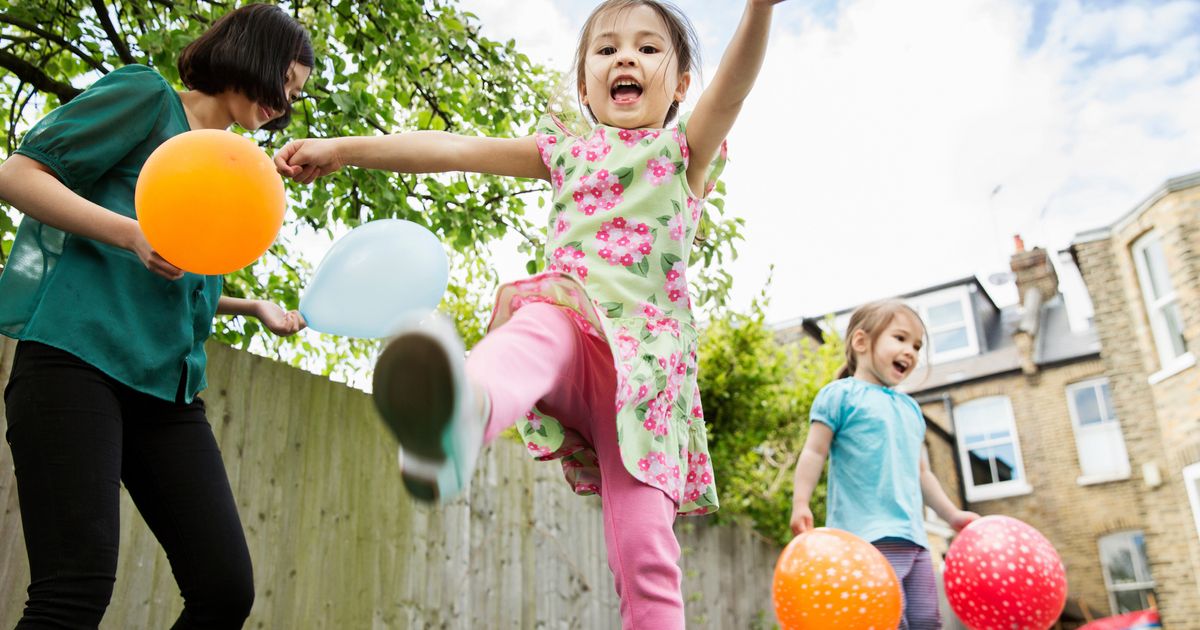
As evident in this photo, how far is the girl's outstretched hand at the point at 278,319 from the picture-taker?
2078 mm

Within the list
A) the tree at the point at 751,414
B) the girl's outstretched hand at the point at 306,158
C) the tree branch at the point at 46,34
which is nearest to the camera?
the girl's outstretched hand at the point at 306,158

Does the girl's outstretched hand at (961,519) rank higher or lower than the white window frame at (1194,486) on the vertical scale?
lower

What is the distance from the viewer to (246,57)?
6.18ft

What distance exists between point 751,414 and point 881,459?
382 cm

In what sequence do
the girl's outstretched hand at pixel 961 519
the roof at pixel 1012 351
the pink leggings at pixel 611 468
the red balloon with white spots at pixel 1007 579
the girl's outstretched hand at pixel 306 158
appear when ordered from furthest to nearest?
the roof at pixel 1012 351, the girl's outstretched hand at pixel 961 519, the red balloon with white spots at pixel 1007 579, the girl's outstretched hand at pixel 306 158, the pink leggings at pixel 611 468

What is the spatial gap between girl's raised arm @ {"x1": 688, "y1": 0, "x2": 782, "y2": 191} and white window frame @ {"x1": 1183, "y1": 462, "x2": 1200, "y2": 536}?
11.3m

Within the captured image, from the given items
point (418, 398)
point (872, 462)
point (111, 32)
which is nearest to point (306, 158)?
point (418, 398)

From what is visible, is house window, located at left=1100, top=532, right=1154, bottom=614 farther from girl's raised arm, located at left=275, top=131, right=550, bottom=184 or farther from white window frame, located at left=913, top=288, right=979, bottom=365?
girl's raised arm, located at left=275, top=131, right=550, bottom=184

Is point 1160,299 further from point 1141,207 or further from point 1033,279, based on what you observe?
point 1033,279

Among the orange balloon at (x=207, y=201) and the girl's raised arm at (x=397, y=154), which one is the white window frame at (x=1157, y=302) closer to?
the girl's raised arm at (x=397, y=154)

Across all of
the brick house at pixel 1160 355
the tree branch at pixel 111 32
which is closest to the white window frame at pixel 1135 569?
the brick house at pixel 1160 355

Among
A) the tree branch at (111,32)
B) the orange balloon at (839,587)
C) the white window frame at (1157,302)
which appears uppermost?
the white window frame at (1157,302)

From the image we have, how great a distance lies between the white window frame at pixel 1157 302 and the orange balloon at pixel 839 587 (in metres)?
10.2

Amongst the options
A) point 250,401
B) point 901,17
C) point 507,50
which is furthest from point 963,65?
point 250,401
